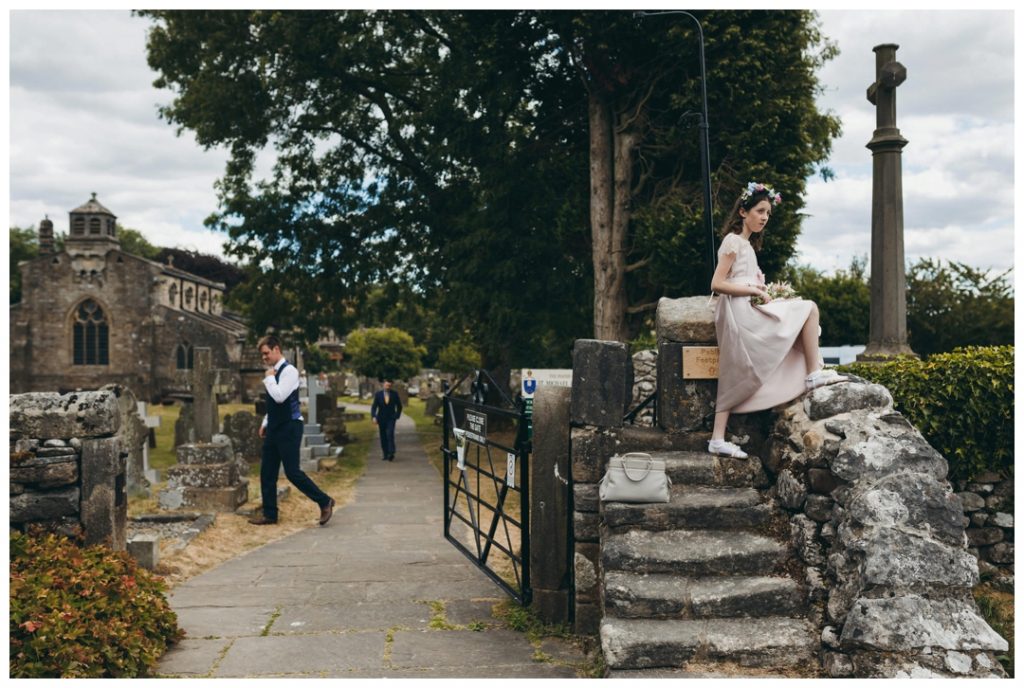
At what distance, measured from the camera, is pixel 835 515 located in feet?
15.0

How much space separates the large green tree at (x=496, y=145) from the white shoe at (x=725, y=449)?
31.8ft

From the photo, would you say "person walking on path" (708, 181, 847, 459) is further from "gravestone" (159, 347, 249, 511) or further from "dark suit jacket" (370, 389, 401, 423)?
"dark suit jacket" (370, 389, 401, 423)

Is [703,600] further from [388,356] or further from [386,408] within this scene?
[388,356]

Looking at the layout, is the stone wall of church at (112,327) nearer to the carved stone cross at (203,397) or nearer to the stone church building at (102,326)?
the stone church building at (102,326)

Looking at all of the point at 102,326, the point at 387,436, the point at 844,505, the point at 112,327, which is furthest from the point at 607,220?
the point at 102,326

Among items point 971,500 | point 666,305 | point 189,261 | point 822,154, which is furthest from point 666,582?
point 189,261

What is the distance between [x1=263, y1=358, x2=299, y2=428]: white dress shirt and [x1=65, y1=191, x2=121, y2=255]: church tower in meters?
47.6

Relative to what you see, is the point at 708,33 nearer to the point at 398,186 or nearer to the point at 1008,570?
the point at 398,186

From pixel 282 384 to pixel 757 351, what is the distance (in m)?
5.24

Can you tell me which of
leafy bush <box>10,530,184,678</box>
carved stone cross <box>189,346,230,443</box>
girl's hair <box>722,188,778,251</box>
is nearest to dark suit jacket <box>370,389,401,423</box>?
carved stone cross <box>189,346,230,443</box>

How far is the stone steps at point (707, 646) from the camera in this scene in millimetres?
4246

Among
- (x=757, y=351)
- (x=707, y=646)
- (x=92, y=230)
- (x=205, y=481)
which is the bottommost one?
(x=205, y=481)

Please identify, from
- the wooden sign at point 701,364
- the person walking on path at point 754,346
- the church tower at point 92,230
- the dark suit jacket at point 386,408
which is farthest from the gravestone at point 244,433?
the church tower at point 92,230

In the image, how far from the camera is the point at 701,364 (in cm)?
571
